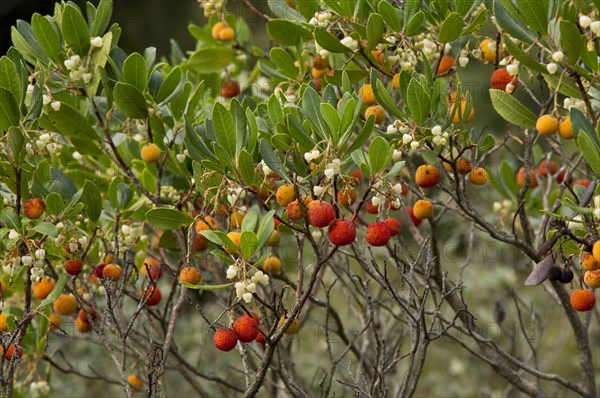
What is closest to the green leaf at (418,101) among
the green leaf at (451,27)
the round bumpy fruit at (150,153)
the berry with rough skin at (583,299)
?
the green leaf at (451,27)

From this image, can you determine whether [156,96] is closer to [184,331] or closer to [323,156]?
[323,156]

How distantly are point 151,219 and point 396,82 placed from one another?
2.65 ft

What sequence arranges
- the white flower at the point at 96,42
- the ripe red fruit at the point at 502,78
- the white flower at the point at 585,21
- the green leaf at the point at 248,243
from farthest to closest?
the white flower at the point at 96,42 → the ripe red fruit at the point at 502,78 → the green leaf at the point at 248,243 → the white flower at the point at 585,21

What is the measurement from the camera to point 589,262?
1793mm

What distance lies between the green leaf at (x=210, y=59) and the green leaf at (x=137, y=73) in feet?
1.99

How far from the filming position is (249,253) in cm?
176

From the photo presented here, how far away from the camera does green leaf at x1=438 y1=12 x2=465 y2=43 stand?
1.98 m

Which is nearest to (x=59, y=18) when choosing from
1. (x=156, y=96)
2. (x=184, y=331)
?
(x=156, y=96)

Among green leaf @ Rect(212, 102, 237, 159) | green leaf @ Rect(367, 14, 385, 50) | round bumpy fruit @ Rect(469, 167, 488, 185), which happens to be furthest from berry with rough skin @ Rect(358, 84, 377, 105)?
green leaf @ Rect(212, 102, 237, 159)

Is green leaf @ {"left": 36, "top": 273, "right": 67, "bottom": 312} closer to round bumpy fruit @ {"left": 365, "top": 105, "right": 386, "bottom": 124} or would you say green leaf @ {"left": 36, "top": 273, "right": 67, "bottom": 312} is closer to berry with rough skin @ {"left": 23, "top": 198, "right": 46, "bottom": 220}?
berry with rough skin @ {"left": 23, "top": 198, "right": 46, "bottom": 220}

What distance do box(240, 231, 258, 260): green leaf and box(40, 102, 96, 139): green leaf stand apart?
80 centimetres

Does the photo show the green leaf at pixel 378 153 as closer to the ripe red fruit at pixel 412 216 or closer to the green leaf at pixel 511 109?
the green leaf at pixel 511 109

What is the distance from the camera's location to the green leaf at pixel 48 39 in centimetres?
219

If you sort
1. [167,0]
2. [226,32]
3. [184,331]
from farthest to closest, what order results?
1. [167,0]
2. [184,331]
3. [226,32]
